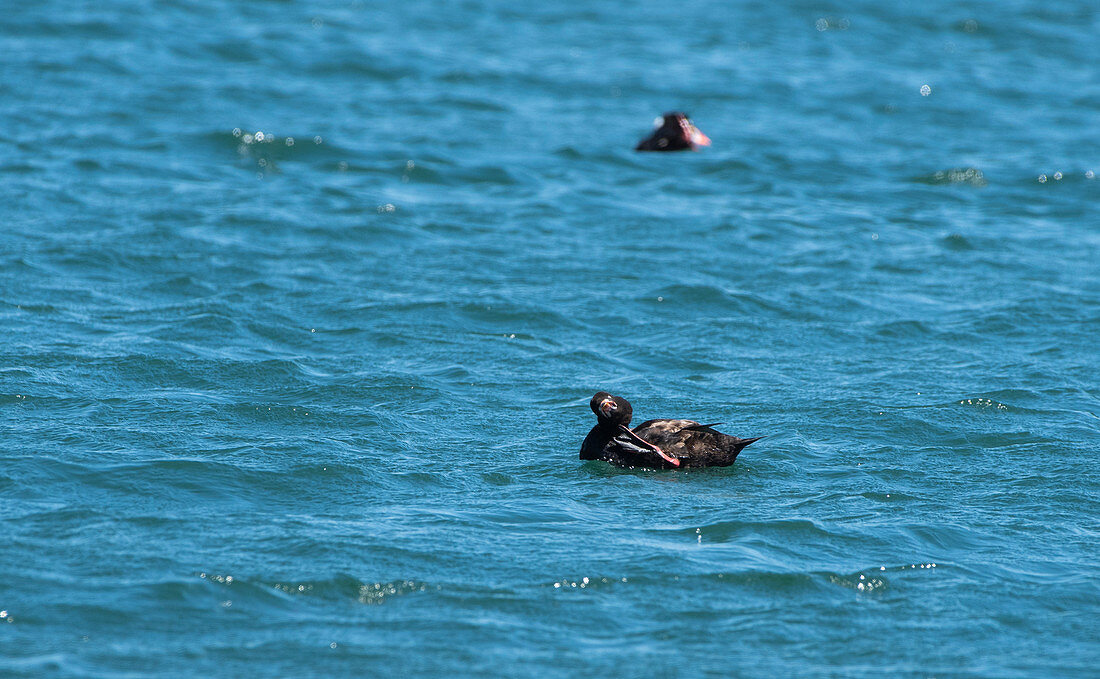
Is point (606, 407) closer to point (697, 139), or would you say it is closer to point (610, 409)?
point (610, 409)

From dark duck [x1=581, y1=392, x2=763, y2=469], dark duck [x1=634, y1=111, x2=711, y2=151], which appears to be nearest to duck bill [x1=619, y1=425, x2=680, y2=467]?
dark duck [x1=581, y1=392, x2=763, y2=469]

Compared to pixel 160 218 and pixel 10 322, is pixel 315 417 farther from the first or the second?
pixel 160 218

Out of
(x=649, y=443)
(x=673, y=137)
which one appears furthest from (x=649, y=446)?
(x=673, y=137)

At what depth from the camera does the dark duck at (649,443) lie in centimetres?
859

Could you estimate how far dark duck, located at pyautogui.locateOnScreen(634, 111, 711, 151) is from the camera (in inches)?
704

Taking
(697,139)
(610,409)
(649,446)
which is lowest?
(649,446)

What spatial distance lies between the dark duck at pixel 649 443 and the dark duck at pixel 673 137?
9730 mm

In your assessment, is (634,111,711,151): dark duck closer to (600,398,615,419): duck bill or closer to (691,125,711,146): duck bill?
(691,125,711,146): duck bill

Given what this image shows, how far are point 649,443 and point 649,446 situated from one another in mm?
72

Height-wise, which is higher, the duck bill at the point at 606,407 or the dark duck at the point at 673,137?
the dark duck at the point at 673,137

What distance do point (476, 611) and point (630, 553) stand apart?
3.25 feet

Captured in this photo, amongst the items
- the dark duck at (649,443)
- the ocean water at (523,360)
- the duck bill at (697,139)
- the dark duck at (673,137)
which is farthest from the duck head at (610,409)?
the duck bill at (697,139)

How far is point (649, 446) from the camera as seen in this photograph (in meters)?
8.62

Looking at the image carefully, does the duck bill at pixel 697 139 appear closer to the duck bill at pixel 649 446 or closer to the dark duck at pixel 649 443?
the dark duck at pixel 649 443
